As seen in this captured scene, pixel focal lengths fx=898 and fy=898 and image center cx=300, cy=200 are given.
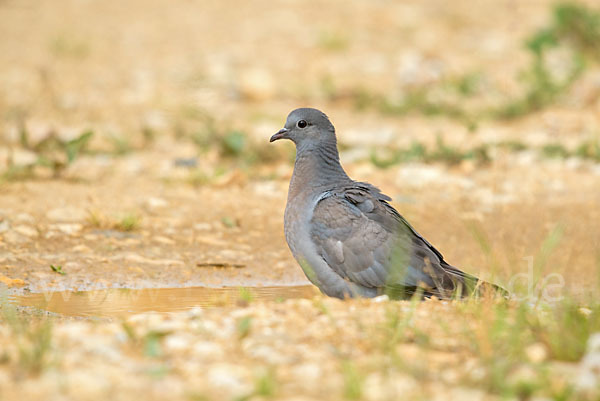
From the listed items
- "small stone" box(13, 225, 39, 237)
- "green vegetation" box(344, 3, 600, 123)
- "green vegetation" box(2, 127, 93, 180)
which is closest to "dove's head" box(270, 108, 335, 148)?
"small stone" box(13, 225, 39, 237)

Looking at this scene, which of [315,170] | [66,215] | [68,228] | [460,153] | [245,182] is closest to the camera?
[315,170]

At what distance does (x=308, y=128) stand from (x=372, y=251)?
3.53 feet

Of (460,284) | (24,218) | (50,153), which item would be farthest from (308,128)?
(50,153)

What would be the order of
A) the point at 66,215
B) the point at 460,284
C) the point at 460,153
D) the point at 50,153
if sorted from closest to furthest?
the point at 460,284, the point at 66,215, the point at 50,153, the point at 460,153

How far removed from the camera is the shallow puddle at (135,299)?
16.4 ft

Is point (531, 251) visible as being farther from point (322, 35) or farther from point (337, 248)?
point (322, 35)

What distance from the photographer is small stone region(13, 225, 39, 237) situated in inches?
241

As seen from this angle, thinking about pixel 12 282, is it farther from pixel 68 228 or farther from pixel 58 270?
pixel 68 228

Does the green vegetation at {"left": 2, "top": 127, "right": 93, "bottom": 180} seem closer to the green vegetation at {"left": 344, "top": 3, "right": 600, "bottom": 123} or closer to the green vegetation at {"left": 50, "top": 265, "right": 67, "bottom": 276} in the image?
the green vegetation at {"left": 50, "top": 265, "right": 67, "bottom": 276}

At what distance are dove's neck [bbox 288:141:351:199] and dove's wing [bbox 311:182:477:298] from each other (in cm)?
32

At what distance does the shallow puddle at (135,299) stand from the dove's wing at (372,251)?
1.71 ft

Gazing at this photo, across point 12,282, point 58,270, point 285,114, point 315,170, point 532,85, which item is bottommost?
point 12,282

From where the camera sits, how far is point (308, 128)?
219 inches

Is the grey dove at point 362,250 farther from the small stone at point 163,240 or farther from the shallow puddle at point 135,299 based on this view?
the small stone at point 163,240
